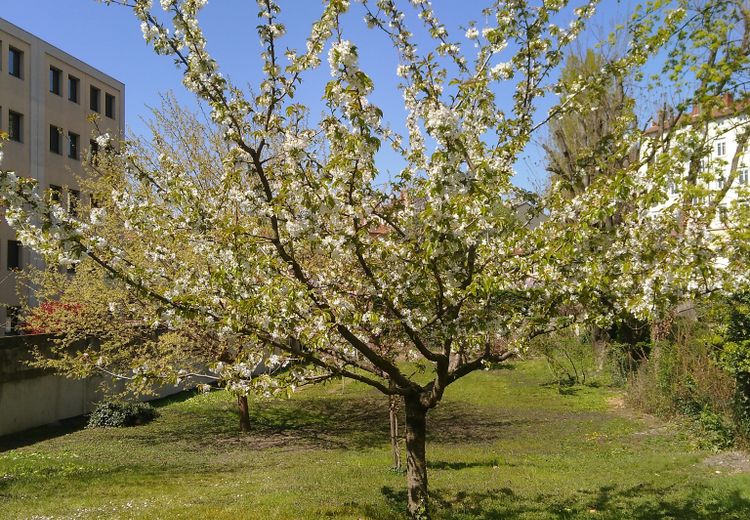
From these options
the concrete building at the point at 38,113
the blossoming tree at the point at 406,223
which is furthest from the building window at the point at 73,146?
the blossoming tree at the point at 406,223

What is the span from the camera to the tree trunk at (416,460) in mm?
7145

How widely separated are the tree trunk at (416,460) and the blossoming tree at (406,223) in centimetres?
2

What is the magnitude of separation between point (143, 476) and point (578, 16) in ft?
32.2

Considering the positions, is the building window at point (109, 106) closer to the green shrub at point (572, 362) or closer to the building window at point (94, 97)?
the building window at point (94, 97)

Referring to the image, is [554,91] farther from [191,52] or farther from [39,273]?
[39,273]

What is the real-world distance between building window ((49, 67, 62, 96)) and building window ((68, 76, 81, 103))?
0.78 metres

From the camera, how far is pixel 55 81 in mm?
33094

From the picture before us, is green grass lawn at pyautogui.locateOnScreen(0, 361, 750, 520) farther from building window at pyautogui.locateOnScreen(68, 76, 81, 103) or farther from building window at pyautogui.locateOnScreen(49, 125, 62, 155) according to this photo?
building window at pyautogui.locateOnScreen(68, 76, 81, 103)

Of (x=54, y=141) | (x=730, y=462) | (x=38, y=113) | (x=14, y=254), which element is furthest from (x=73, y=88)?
(x=730, y=462)

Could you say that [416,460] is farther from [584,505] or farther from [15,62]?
[15,62]

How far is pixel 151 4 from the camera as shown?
574 cm

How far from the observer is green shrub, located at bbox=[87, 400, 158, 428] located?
1686cm

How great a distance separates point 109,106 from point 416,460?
36.4 m

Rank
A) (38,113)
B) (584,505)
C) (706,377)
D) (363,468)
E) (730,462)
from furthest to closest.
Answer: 1. (38,113)
2. (706,377)
3. (363,468)
4. (730,462)
5. (584,505)
